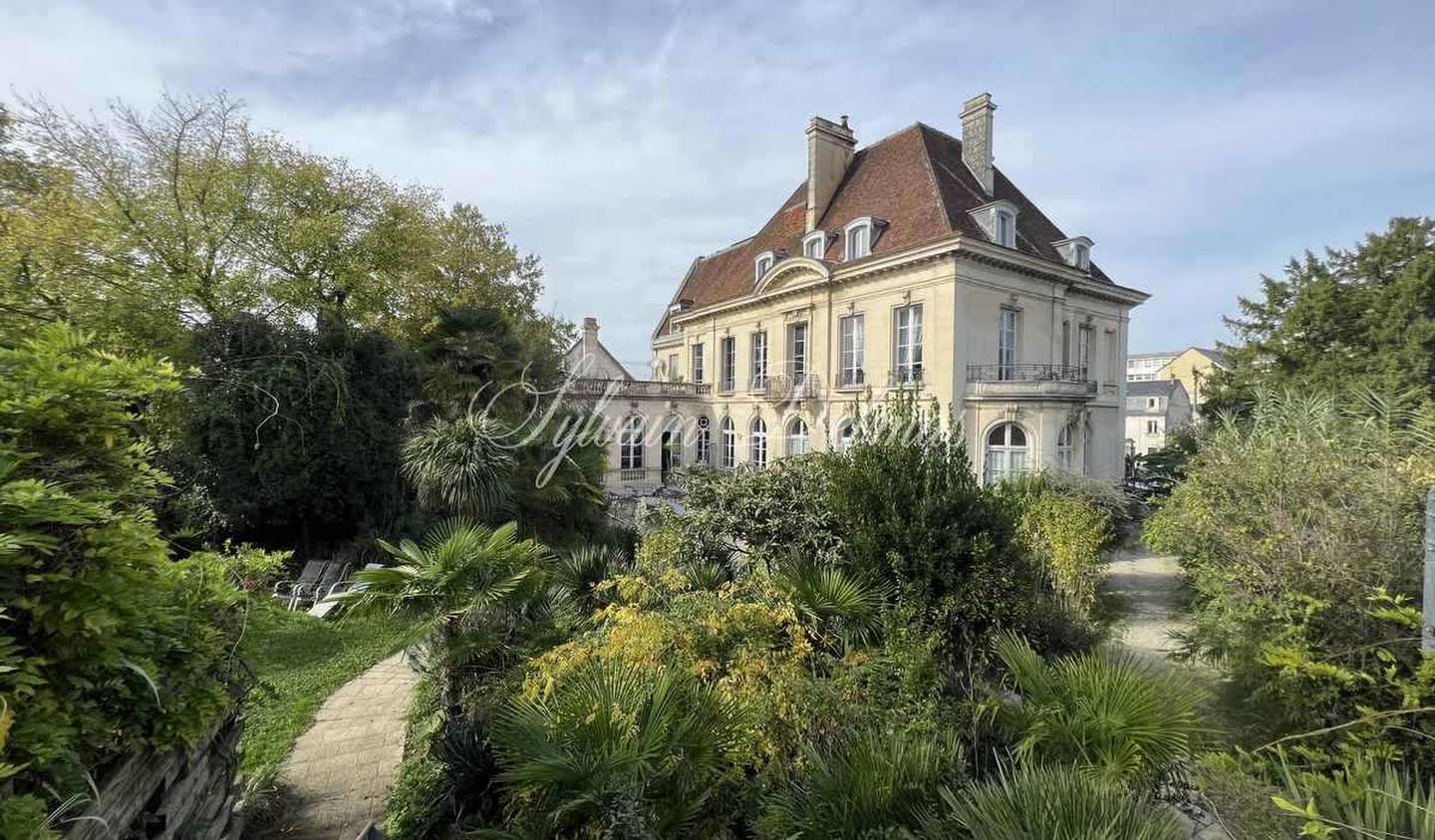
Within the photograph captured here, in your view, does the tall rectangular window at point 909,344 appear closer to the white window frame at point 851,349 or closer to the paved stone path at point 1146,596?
the white window frame at point 851,349

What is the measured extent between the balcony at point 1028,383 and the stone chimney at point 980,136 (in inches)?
246

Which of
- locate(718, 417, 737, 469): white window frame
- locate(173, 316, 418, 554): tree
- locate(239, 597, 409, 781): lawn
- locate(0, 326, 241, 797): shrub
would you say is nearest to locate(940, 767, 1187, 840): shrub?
locate(0, 326, 241, 797): shrub

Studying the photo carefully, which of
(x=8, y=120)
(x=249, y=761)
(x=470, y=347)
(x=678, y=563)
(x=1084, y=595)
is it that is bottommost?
(x=249, y=761)

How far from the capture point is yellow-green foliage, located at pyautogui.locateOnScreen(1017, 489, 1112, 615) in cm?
859

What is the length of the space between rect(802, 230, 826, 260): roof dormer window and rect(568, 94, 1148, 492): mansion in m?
0.06

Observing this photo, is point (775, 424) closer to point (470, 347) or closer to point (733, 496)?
point (470, 347)

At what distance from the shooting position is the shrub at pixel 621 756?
294cm

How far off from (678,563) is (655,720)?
4.04 meters

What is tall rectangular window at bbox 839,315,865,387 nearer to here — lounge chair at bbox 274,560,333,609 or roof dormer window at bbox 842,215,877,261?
roof dormer window at bbox 842,215,877,261

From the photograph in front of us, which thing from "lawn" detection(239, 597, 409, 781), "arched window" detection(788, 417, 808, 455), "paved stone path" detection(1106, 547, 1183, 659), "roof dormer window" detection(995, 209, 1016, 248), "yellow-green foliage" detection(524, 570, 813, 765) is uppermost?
"roof dormer window" detection(995, 209, 1016, 248)

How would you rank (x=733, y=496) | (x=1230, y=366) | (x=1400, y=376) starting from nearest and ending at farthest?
1. (x=733, y=496)
2. (x=1400, y=376)
3. (x=1230, y=366)

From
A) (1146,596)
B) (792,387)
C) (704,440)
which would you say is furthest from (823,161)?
(1146,596)

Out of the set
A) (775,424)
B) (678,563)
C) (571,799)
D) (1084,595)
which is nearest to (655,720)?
(571,799)

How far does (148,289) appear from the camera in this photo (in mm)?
12219
